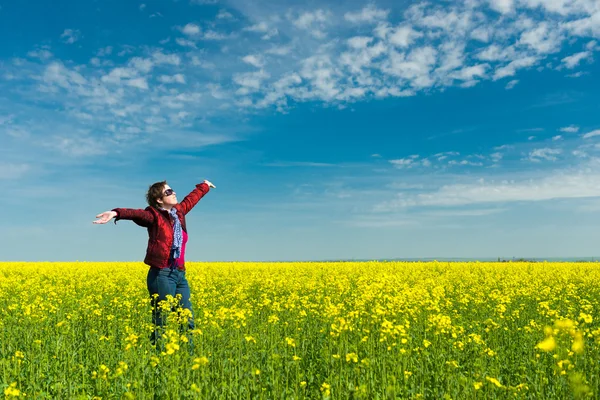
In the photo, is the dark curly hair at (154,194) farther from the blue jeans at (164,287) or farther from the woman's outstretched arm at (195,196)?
the blue jeans at (164,287)

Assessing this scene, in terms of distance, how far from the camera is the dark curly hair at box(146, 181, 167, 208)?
8.18 metres

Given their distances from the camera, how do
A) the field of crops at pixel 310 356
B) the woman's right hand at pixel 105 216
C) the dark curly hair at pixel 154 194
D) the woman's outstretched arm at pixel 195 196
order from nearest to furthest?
1. the field of crops at pixel 310 356
2. the woman's right hand at pixel 105 216
3. the dark curly hair at pixel 154 194
4. the woman's outstretched arm at pixel 195 196

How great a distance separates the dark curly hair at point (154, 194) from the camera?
818 centimetres

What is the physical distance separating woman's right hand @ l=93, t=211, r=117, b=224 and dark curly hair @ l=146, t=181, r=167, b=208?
86cm

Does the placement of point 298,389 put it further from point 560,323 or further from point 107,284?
point 107,284

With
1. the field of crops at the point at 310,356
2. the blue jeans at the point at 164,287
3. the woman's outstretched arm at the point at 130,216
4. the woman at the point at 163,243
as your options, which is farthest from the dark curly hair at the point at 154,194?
the field of crops at the point at 310,356

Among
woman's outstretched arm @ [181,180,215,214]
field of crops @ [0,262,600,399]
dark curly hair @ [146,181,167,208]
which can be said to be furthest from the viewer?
woman's outstretched arm @ [181,180,215,214]

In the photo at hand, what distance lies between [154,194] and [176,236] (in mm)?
857

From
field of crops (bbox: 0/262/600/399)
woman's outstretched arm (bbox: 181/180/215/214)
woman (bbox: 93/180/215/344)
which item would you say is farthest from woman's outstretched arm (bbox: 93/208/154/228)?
field of crops (bbox: 0/262/600/399)

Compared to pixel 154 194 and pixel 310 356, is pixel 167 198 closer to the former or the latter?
pixel 154 194

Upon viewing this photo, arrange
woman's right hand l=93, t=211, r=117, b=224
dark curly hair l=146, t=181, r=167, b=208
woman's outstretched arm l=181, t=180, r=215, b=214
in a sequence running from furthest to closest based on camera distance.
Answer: woman's outstretched arm l=181, t=180, r=215, b=214 → dark curly hair l=146, t=181, r=167, b=208 → woman's right hand l=93, t=211, r=117, b=224

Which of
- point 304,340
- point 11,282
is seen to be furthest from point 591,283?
point 11,282

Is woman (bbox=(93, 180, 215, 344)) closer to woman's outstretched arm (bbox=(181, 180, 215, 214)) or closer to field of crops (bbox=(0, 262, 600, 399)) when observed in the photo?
woman's outstretched arm (bbox=(181, 180, 215, 214))

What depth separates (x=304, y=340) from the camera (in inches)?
330
